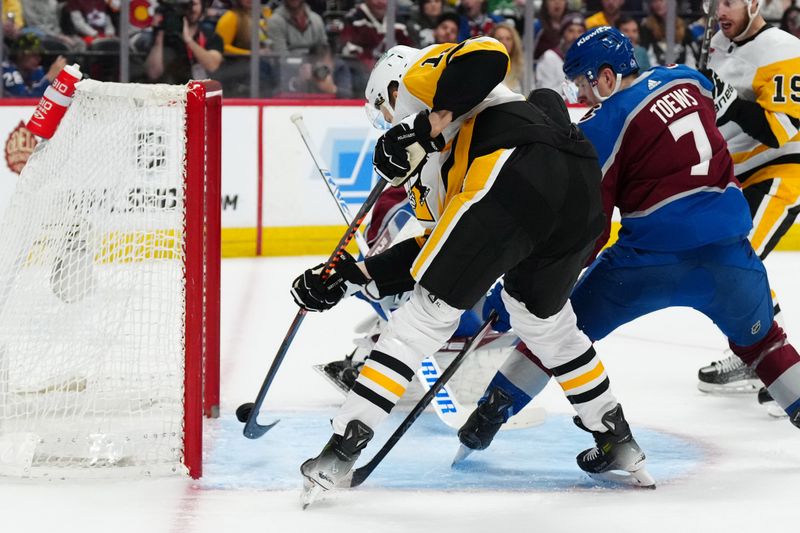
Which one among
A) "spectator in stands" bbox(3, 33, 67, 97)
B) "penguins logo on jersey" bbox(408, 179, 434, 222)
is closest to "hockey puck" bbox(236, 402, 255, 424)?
"penguins logo on jersey" bbox(408, 179, 434, 222)

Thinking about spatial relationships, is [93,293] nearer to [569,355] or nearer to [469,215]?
[469,215]

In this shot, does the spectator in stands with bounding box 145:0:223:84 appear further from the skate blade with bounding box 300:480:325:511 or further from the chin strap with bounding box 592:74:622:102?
the skate blade with bounding box 300:480:325:511

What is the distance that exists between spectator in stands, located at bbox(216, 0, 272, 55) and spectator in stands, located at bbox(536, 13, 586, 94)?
1.64 metres

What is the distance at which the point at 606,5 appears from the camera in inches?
307

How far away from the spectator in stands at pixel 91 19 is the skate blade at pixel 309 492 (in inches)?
191

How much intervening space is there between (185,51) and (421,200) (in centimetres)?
465

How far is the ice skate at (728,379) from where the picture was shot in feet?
12.4

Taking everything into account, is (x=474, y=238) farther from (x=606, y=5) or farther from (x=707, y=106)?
(x=606, y=5)

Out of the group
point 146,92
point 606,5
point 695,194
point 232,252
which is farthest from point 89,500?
point 606,5

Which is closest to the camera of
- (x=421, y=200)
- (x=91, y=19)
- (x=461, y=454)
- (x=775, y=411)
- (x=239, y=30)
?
(x=421, y=200)

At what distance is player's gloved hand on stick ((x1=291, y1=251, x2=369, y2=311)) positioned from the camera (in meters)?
2.64

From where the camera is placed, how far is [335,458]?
2.49 meters

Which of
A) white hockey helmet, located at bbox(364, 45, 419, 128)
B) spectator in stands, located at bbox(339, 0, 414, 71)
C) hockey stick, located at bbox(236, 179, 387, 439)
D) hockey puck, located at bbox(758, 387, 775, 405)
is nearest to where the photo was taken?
white hockey helmet, located at bbox(364, 45, 419, 128)

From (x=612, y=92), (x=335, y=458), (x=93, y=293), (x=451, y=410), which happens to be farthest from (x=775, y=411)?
(x=93, y=293)
